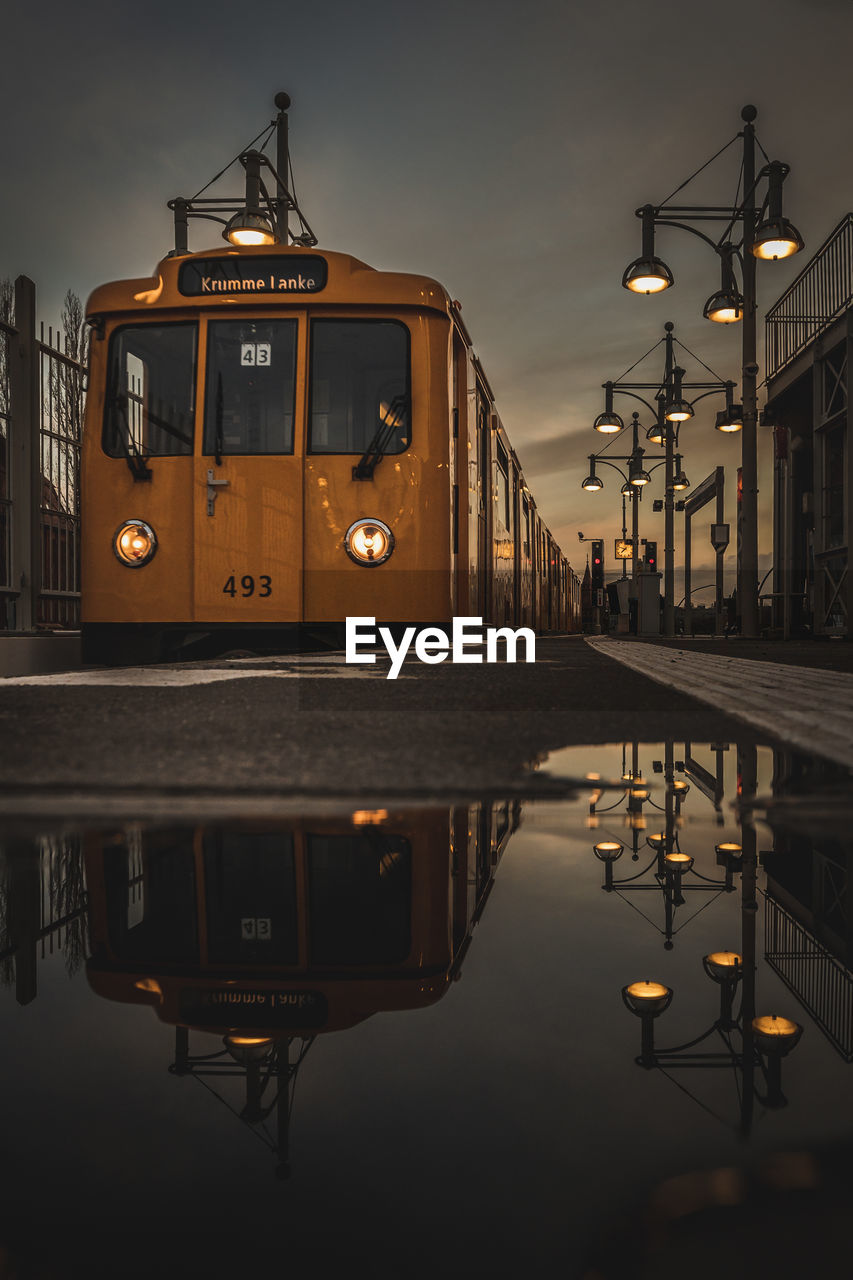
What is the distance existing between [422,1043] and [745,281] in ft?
47.5

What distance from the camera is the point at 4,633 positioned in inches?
285

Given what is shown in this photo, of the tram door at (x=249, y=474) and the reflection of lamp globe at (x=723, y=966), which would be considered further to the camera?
the tram door at (x=249, y=474)

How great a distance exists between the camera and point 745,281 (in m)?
13.5

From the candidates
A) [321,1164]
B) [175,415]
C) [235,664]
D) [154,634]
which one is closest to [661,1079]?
[321,1164]

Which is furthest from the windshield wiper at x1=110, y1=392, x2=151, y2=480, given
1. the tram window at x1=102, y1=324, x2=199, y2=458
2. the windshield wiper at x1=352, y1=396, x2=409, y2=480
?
the windshield wiper at x1=352, y1=396, x2=409, y2=480

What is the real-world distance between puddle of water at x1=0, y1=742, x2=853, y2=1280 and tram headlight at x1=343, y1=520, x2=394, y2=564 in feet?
17.1

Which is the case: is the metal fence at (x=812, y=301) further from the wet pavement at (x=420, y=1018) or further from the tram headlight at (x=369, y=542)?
the wet pavement at (x=420, y=1018)

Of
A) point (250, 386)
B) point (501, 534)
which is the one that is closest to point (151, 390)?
point (250, 386)

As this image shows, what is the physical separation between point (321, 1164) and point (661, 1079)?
0.27m

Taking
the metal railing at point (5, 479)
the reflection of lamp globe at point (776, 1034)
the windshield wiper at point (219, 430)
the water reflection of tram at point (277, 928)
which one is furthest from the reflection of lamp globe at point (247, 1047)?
the metal railing at point (5, 479)

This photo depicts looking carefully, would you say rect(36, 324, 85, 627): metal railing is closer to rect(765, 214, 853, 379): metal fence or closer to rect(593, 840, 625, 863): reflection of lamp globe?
rect(593, 840, 625, 863): reflection of lamp globe

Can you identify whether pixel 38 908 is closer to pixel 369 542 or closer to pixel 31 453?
pixel 369 542

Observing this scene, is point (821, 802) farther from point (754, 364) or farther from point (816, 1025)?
point (754, 364)

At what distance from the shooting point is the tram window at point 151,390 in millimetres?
6750
